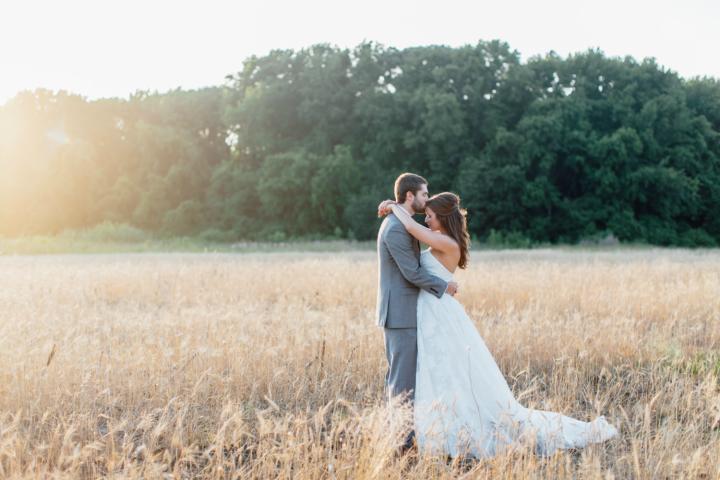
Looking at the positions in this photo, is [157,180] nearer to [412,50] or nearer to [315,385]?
[412,50]

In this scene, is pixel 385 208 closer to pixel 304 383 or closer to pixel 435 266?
pixel 435 266

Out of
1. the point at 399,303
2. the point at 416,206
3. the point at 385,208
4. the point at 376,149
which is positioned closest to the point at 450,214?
the point at 416,206

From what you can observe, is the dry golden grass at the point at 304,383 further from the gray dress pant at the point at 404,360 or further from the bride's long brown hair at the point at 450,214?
the bride's long brown hair at the point at 450,214

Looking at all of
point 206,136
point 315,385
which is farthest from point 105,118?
point 315,385

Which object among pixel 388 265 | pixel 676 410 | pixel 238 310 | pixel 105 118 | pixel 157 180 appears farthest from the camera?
pixel 105 118

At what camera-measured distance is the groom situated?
5.61 metres

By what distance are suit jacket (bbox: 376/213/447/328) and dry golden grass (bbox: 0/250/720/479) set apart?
87 cm

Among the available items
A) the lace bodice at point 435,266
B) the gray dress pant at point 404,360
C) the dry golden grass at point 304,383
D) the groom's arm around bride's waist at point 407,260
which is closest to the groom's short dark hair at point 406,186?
the groom's arm around bride's waist at point 407,260

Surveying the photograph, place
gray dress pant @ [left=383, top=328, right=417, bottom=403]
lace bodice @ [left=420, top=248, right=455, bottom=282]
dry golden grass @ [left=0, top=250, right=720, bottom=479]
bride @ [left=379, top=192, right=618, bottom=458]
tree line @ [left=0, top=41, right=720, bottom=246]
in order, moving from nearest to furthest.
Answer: dry golden grass @ [left=0, top=250, right=720, bottom=479], bride @ [left=379, top=192, right=618, bottom=458], gray dress pant @ [left=383, top=328, right=417, bottom=403], lace bodice @ [left=420, top=248, right=455, bottom=282], tree line @ [left=0, top=41, right=720, bottom=246]

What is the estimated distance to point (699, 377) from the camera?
734cm

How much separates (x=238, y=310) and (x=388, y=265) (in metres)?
5.63

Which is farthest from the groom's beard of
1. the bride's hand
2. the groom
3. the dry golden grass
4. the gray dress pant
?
the dry golden grass

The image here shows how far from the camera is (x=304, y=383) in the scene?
6.70 metres

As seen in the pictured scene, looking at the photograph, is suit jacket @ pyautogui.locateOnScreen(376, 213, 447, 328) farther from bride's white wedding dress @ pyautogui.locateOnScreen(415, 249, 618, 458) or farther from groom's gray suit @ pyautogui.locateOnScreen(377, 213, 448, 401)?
bride's white wedding dress @ pyautogui.locateOnScreen(415, 249, 618, 458)
